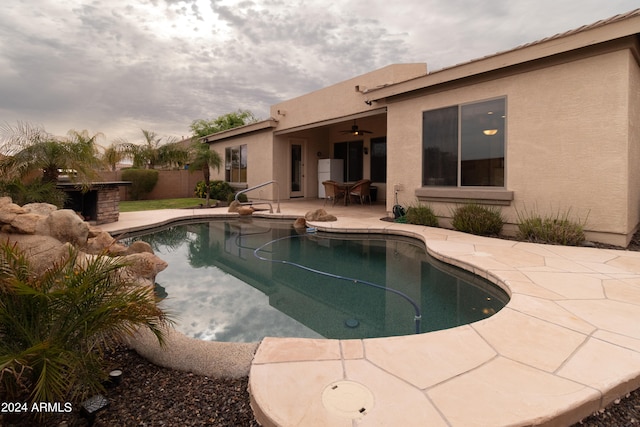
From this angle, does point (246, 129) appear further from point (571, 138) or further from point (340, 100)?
point (571, 138)

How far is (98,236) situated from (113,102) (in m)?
12.4

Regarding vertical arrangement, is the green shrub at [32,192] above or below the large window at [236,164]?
below

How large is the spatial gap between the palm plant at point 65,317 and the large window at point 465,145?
21.5 feet

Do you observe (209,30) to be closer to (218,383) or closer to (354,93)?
(354,93)

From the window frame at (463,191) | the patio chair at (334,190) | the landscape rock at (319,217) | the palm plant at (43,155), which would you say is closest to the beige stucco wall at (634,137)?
the window frame at (463,191)

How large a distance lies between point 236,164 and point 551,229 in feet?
42.5

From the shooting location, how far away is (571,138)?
546 centimetres

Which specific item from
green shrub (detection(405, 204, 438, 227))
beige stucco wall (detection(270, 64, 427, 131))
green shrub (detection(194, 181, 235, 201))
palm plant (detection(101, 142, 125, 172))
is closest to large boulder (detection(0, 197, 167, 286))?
green shrub (detection(405, 204, 438, 227))

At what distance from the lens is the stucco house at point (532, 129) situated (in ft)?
16.7

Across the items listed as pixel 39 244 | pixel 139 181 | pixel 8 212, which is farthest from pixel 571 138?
pixel 139 181

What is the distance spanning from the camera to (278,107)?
43.8 feet

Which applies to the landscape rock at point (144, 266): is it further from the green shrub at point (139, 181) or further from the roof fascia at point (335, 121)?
the green shrub at point (139, 181)

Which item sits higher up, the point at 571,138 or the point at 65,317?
the point at 571,138

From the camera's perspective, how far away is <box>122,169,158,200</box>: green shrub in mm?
16062
